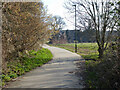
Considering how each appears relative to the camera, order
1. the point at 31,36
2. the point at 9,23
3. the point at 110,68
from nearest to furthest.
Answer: the point at 110,68 → the point at 9,23 → the point at 31,36

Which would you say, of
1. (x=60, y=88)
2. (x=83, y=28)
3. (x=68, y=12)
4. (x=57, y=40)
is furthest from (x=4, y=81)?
(x=57, y=40)

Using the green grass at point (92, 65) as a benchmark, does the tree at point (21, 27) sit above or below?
above

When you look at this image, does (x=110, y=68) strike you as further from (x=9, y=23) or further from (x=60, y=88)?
(x=9, y=23)

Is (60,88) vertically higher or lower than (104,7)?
lower

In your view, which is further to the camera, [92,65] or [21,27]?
[21,27]

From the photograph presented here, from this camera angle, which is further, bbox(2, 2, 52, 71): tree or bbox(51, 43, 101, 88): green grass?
bbox(2, 2, 52, 71): tree

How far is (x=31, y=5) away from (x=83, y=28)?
5.23 meters

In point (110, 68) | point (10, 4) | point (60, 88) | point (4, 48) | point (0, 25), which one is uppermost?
point (10, 4)

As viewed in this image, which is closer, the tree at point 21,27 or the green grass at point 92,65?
the green grass at point 92,65

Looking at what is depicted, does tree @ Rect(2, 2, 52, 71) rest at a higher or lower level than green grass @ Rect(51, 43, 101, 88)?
higher

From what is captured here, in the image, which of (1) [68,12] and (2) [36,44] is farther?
(1) [68,12]

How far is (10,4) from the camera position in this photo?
852 cm

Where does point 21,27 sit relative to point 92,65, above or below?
above

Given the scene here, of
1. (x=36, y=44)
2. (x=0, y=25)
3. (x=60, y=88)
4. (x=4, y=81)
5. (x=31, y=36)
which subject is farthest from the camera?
(x=36, y=44)
